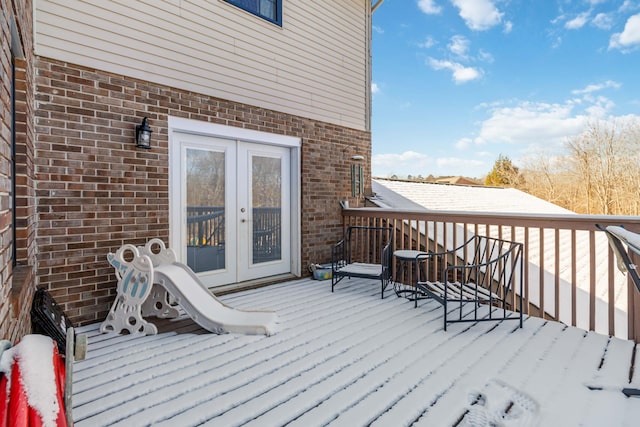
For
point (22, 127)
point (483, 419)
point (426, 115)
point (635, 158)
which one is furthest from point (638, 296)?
point (426, 115)

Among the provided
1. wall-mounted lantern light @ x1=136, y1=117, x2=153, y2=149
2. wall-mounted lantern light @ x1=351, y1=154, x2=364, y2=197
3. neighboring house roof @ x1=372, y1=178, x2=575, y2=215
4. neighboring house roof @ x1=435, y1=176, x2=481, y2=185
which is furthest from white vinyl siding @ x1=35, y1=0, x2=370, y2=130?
neighboring house roof @ x1=435, y1=176, x2=481, y2=185

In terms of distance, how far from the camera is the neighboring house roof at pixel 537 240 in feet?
14.0

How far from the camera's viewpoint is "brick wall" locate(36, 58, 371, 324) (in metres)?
3.24

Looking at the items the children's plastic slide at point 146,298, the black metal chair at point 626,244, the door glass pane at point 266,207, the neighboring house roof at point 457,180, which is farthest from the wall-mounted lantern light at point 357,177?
the neighboring house roof at point 457,180

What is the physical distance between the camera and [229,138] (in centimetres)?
460

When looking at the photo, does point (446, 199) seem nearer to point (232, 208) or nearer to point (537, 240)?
point (537, 240)

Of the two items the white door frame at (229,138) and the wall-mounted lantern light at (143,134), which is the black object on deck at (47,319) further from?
the wall-mounted lantern light at (143,134)

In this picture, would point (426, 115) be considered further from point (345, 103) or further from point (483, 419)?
point (483, 419)

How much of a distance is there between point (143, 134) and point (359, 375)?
304cm

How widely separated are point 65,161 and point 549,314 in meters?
5.00

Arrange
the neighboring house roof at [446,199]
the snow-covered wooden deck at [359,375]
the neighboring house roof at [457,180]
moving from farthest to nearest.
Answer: the neighboring house roof at [457,180] → the neighboring house roof at [446,199] → the snow-covered wooden deck at [359,375]

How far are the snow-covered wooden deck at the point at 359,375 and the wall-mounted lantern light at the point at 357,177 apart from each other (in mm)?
2929

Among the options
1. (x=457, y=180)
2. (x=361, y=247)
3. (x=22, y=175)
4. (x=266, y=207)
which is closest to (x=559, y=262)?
(x=361, y=247)

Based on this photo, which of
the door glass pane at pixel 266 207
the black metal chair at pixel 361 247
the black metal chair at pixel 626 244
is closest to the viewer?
the black metal chair at pixel 626 244
